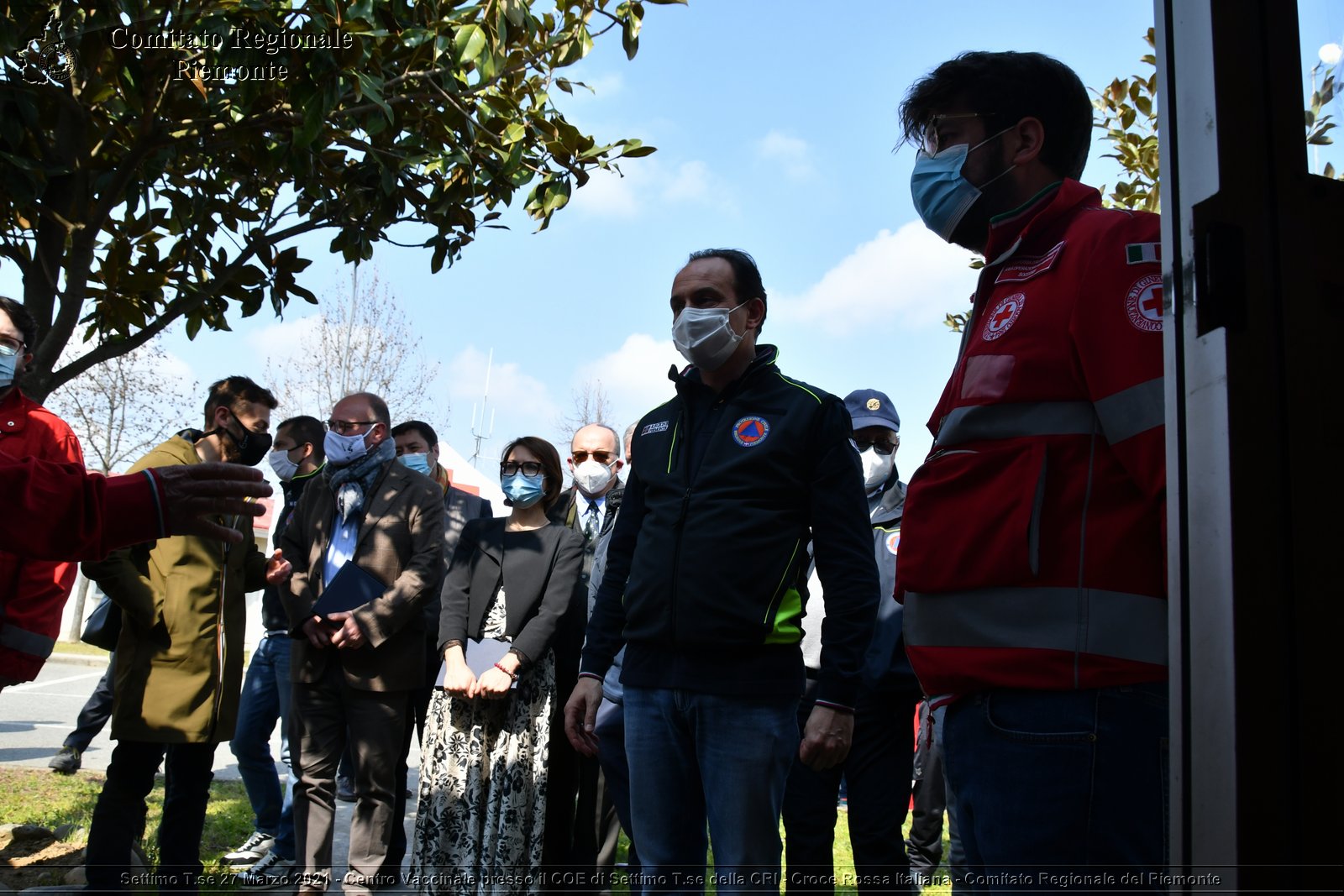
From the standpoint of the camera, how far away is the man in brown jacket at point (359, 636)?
16.4 feet

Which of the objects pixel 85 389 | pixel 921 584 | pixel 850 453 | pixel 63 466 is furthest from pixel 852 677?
pixel 85 389

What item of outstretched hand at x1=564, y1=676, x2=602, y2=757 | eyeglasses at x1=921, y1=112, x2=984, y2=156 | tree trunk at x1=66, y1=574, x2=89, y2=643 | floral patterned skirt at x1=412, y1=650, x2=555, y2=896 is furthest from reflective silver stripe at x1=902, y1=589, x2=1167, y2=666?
tree trunk at x1=66, y1=574, x2=89, y2=643

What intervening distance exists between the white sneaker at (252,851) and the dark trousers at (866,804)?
320cm

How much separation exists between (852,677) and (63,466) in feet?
7.36

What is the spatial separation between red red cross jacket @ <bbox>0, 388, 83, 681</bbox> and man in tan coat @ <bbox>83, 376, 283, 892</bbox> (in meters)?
0.17

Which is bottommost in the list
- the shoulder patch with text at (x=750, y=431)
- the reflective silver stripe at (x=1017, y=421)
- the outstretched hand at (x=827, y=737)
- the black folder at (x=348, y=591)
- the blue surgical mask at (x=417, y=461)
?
the outstretched hand at (x=827, y=737)

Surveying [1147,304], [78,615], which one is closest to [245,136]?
[1147,304]

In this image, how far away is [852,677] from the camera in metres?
3.03

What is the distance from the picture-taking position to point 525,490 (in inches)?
222

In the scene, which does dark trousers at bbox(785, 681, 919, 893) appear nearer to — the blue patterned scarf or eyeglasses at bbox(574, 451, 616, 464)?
the blue patterned scarf

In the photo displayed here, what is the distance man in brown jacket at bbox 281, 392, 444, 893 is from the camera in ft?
16.4

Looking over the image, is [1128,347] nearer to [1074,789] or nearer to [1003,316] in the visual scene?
[1003,316]

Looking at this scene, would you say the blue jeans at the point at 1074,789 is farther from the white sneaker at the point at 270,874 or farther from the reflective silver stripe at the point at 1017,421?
the white sneaker at the point at 270,874

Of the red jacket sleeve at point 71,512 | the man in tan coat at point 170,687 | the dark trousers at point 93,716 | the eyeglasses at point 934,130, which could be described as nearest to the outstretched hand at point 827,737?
the eyeglasses at point 934,130
